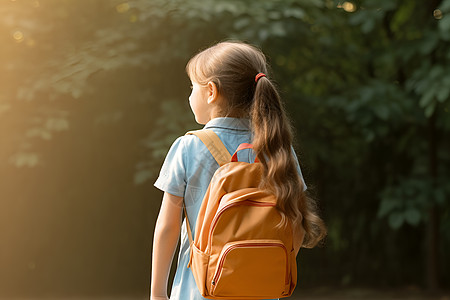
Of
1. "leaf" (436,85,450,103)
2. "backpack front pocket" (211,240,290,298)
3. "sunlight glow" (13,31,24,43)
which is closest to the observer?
"backpack front pocket" (211,240,290,298)

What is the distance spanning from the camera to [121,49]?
19.5 feet

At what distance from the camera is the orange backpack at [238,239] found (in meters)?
1.76

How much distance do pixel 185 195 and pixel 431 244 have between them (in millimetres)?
6107

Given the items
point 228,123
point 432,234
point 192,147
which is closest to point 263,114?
point 228,123

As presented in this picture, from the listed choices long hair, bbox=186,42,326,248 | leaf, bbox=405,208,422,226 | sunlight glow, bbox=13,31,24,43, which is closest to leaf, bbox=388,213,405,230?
leaf, bbox=405,208,422,226

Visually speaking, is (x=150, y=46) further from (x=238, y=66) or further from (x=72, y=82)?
(x=238, y=66)

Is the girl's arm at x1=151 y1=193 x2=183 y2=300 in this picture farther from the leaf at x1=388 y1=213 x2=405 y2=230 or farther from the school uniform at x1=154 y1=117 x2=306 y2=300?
the leaf at x1=388 y1=213 x2=405 y2=230

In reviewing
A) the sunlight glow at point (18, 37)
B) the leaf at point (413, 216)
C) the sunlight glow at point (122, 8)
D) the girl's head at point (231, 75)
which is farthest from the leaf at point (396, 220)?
the girl's head at point (231, 75)

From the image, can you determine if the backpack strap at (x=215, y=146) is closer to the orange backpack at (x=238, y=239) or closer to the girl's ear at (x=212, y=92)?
the orange backpack at (x=238, y=239)

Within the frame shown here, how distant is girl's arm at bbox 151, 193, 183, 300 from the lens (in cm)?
186

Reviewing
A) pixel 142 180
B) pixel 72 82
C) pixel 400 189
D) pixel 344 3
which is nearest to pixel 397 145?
pixel 400 189

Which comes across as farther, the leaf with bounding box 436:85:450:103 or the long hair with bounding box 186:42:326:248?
the leaf with bounding box 436:85:450:103

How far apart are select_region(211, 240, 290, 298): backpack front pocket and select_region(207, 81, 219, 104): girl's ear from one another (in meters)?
0.48

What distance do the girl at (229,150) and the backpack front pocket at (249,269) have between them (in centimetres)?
11
